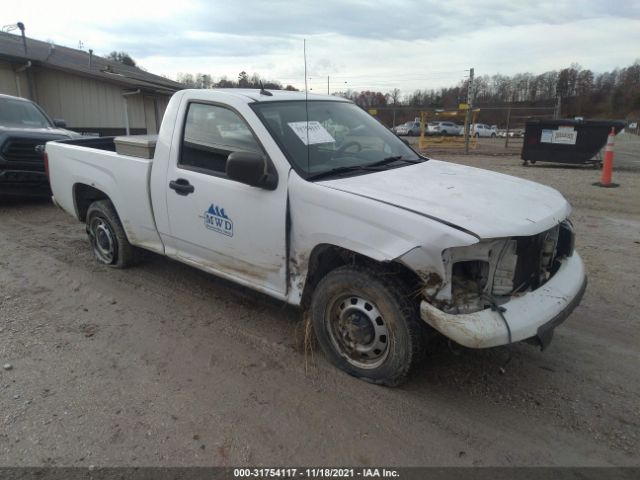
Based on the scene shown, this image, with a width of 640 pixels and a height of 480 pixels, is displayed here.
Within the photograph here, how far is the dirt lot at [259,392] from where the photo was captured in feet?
8.39

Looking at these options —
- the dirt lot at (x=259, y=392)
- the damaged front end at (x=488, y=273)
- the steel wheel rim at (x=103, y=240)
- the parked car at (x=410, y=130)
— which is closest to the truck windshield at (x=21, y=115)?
the steel wheel rim at (x=103, y=240)

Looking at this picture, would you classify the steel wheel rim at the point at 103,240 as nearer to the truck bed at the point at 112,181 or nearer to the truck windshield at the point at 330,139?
the truck bed at the point at 112,181

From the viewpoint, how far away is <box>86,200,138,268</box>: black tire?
16.4 feet

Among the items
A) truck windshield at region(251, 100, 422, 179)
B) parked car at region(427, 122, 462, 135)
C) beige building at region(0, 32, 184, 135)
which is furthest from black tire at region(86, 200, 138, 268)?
parked car at region(427, 122, 462, 135)

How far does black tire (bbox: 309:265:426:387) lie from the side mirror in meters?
0.79

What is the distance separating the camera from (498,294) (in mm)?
2852

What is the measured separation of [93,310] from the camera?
4215 mm

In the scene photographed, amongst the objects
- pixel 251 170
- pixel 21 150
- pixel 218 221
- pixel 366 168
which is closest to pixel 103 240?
pixel 218 221

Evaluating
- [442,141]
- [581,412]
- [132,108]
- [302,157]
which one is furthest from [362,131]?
[442,141]

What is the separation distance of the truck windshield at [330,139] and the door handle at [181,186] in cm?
86

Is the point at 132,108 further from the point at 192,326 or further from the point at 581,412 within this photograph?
the point at 581,412

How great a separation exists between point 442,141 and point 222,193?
20.6 meters

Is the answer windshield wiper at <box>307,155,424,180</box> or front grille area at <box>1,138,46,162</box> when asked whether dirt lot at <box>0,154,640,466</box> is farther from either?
front grille area at <box>1,138,46,162</box>

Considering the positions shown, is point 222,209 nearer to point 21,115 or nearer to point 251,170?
point 251,170
